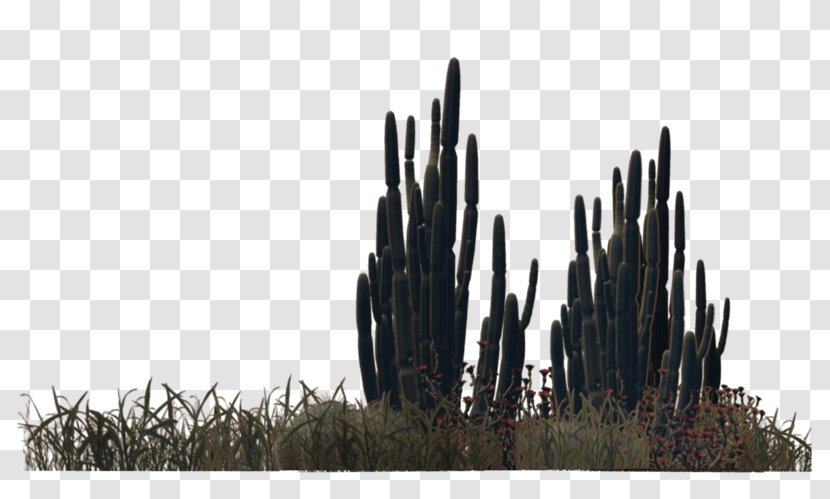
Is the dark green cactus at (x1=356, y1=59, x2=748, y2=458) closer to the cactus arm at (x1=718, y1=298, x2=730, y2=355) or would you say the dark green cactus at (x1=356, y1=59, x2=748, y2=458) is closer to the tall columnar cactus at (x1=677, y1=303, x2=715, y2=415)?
the tall columnar cactus at (x1=677, y1=303, x2=715, y2=415)

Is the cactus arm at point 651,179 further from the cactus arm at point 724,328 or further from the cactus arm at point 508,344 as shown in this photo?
the cactus arm at point 508,344

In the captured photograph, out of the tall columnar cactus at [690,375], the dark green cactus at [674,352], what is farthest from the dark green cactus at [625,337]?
the tall columnar cactus at [690,375]

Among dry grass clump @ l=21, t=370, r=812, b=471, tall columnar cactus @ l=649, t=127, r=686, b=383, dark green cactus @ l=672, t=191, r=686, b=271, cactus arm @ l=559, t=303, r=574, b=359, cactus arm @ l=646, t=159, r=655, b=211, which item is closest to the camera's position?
dry grass clump @ l=21, t=370, r=812, b=471

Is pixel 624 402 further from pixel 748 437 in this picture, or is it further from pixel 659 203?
pixel 659 203

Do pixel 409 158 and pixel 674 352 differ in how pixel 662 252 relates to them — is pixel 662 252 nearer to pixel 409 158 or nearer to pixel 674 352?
pixel 674 352

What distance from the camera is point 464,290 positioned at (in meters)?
11.7

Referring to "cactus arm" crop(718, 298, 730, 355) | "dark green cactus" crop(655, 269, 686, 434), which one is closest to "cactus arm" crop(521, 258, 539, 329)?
"dark green cactus" crop(655, 269, 686, 434)

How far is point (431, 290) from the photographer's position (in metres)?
11.5

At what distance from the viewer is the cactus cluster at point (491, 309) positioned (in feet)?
37.7

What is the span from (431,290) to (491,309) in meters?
0.51

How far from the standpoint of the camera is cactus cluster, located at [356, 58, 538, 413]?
11.5m

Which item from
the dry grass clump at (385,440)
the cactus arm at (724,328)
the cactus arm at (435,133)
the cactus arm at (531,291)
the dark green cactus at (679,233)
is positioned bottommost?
the dry grass clump at (385,440)

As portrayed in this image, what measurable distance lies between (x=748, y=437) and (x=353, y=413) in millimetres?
2996

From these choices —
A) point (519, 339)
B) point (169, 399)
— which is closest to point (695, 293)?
point (519, 339)
